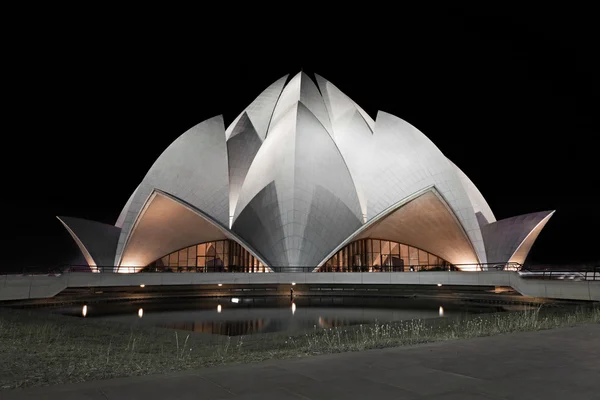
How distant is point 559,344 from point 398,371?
137 inches

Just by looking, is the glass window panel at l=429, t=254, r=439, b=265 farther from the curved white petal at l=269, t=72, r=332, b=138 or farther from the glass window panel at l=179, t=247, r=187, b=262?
the glass window panel at l=179, t=247, r=187, b=262

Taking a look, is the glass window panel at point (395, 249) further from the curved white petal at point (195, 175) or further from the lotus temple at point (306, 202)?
the curved white petal at point (195, 175)

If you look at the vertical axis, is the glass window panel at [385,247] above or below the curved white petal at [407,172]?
below

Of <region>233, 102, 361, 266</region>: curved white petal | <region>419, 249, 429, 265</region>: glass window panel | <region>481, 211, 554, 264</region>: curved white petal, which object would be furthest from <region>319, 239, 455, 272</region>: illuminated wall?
<region>233, 102, 361, 266</region>: curved white petal

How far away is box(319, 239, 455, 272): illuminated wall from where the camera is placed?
119 ft

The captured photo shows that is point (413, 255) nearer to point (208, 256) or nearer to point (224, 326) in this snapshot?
point (208, 256)

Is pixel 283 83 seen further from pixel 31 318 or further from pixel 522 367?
pixel 522 367

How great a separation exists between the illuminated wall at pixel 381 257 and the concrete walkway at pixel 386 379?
29.8 metres

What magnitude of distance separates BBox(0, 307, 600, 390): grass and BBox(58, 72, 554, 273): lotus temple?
59.0ft

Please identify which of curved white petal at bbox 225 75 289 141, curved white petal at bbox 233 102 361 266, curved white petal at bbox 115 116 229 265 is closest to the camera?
curved white petal at bbox 233 102 361 266

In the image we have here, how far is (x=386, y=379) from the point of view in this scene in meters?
4.69

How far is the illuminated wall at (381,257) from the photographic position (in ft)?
119

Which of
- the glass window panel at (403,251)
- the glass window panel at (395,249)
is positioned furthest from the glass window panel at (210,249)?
the glass window panel at (403,251)

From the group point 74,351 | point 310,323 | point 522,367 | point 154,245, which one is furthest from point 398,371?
point 154,245
